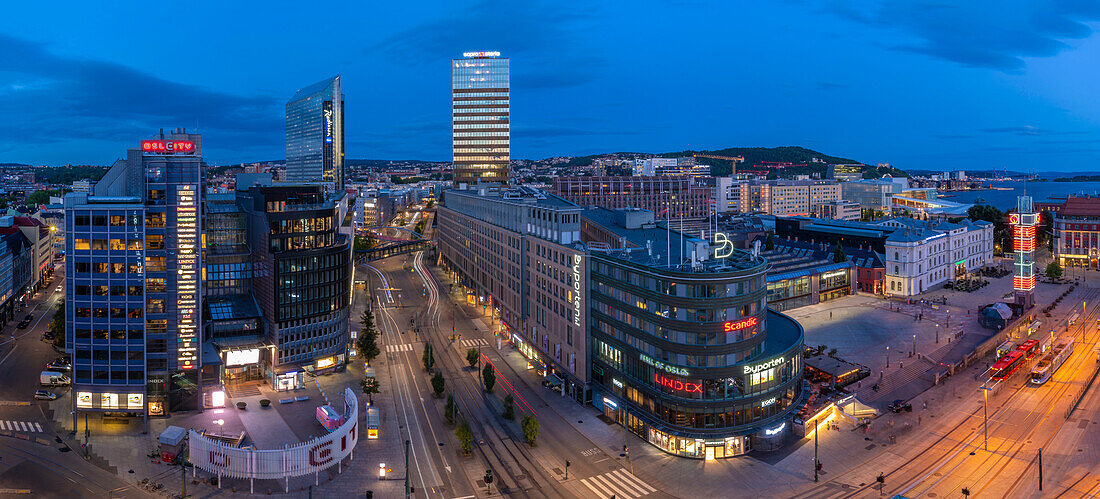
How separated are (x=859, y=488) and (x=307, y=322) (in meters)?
72.6

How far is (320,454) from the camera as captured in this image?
6412cm

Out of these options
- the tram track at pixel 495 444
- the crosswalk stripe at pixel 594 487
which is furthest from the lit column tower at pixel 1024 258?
the crosswalk stripe at pixel 594 487

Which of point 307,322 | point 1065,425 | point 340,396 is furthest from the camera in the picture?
point 307,322

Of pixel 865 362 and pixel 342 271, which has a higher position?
pixel 342 271

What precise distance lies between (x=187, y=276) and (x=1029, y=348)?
11912 cm

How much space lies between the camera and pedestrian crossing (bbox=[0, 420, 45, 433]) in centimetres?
7394

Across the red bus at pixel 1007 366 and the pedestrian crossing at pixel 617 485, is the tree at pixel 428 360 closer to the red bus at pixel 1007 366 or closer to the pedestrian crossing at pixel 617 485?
the pedestrian crossing at pixel 617 485

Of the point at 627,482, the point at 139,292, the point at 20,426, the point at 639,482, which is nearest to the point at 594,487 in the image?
the point at 627,482

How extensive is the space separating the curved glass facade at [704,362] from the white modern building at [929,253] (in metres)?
91.7

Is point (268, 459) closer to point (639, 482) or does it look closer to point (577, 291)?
point (639, 482)

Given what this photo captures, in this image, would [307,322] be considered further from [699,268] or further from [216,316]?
[699,268]

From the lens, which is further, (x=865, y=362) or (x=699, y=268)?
(x=865, y=362)

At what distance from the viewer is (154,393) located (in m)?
78.3

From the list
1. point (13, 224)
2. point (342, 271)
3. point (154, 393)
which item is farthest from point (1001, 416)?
point (13, 224)
